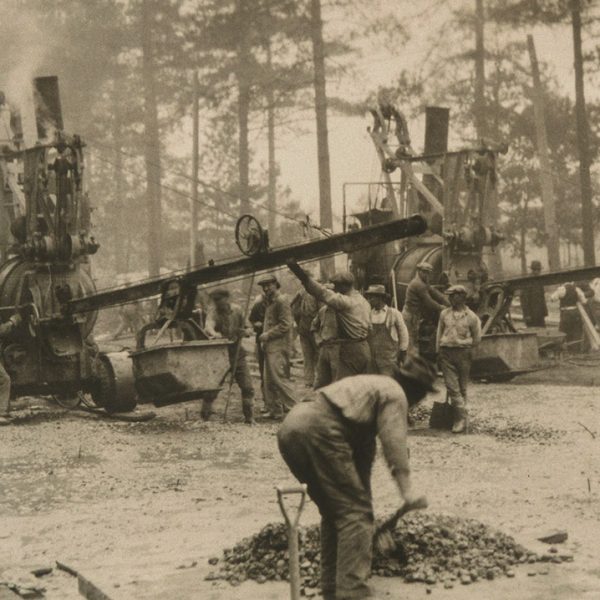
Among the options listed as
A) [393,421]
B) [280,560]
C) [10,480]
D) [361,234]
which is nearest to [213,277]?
[361,234]

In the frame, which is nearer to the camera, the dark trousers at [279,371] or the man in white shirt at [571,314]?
the dark trousers at [279,371]

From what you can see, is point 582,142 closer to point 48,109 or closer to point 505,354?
point 505,354

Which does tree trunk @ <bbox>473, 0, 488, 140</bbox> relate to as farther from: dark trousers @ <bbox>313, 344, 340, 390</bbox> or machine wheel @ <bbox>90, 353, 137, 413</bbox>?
dark trousers @ <bbox>313, 344, 340, 390</bbox>

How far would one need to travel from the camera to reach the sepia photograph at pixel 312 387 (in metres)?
6.20

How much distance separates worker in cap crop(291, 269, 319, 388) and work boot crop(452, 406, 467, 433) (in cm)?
287

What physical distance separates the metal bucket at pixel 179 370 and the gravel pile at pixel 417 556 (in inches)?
238

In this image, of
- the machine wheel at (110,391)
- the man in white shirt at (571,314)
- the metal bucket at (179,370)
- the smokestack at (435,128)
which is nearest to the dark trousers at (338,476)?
the metal bucket at (179,370)

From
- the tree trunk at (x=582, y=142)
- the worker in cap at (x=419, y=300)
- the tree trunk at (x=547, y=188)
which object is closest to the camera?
the worker in cap at (x=419, y=300)

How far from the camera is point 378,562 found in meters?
6.55

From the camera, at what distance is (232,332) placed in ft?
46.4

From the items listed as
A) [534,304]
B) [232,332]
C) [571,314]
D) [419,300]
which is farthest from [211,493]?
[571,314]

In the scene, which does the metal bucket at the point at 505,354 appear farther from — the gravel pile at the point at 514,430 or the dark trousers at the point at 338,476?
the dark trousers at the point at 338,476

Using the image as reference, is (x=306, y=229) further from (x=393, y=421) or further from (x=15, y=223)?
(x=393, y=421)

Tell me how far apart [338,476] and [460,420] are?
278 inches
